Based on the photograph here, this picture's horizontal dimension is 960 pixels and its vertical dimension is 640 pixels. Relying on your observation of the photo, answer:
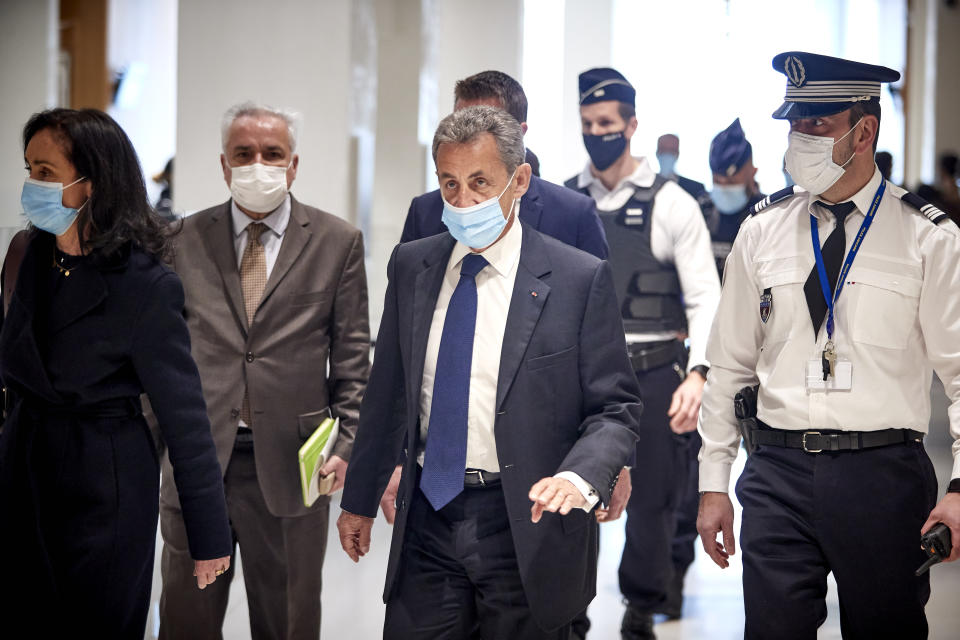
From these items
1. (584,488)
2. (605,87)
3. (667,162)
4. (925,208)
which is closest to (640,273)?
(605,87)

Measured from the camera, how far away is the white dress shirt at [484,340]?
8.33 ft

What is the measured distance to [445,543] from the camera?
100.0 inches

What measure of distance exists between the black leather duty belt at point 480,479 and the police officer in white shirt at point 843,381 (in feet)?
2.16

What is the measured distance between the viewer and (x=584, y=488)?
2.32 m

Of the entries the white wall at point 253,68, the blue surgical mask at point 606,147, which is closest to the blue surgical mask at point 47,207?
the blue surgical mask at point 606,147

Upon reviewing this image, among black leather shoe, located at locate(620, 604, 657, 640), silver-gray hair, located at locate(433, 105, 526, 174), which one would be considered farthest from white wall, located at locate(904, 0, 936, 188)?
silver-gray hair, located at locate(433, 105, 526, 174)

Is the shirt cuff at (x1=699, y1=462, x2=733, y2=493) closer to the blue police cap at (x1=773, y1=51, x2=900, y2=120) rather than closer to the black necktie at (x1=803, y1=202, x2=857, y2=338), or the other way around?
the black necktie at (x1=803, y1=202, x2=857, y2=338)

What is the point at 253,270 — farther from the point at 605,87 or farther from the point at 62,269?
the point at 605,87

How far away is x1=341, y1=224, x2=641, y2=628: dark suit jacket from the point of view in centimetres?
247

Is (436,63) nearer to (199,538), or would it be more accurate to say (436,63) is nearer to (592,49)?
(592,49)

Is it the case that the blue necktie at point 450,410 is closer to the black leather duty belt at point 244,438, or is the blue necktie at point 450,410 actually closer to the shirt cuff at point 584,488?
the shirt cuff at point 584,488

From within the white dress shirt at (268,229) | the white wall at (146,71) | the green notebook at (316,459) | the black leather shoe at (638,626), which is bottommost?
the black leather shoe at (638,626)

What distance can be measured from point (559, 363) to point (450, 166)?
540 millimetres

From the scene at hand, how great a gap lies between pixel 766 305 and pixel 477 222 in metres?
0.80
